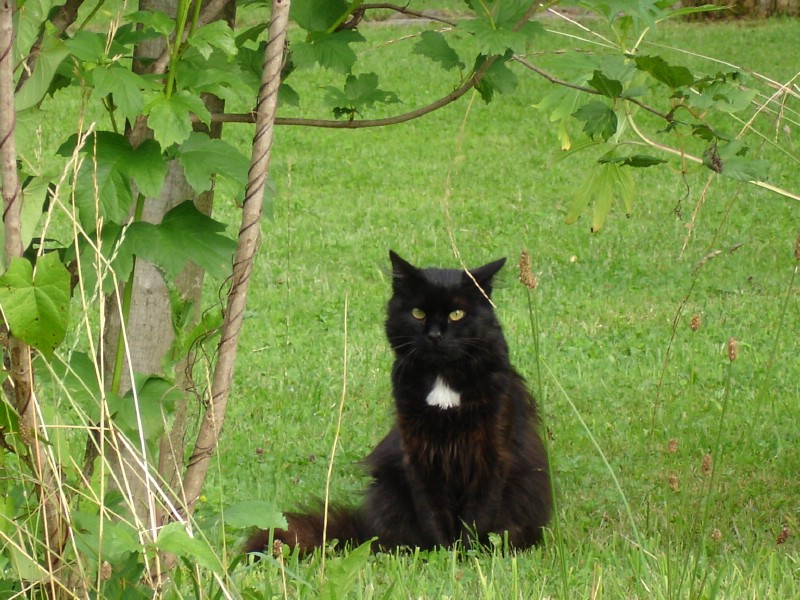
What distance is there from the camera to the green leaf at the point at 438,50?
2.69m

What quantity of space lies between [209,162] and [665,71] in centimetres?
97

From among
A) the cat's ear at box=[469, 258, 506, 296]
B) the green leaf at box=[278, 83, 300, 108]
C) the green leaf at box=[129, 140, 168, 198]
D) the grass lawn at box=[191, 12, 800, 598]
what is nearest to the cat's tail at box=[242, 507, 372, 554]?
the grass lawn at box=[191, 12, 800, 598]

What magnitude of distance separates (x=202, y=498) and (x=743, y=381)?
3.52m

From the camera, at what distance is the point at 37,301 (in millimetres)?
1818

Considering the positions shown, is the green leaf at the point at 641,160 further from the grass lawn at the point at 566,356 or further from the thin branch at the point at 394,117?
the thin branch at the point at 394,117

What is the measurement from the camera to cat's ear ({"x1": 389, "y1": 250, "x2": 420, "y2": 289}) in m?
4.39

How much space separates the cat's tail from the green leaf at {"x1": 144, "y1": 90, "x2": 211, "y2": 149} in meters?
2.03

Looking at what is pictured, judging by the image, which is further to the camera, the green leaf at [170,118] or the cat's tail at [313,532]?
the cat's tail at [313,532]

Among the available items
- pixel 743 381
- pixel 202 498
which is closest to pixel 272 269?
pixel 743 381

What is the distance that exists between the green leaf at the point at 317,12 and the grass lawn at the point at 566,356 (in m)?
0.16

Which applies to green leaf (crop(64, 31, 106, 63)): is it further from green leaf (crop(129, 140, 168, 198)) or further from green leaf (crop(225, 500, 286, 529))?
green leaf (crop(225, 500, 286, 529))

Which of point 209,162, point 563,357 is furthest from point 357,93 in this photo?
point 563,357

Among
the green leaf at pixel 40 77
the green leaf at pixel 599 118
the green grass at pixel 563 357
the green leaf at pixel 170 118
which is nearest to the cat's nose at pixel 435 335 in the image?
the green grass at pixel 563 357

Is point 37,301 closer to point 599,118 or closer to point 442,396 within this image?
point 599,118
